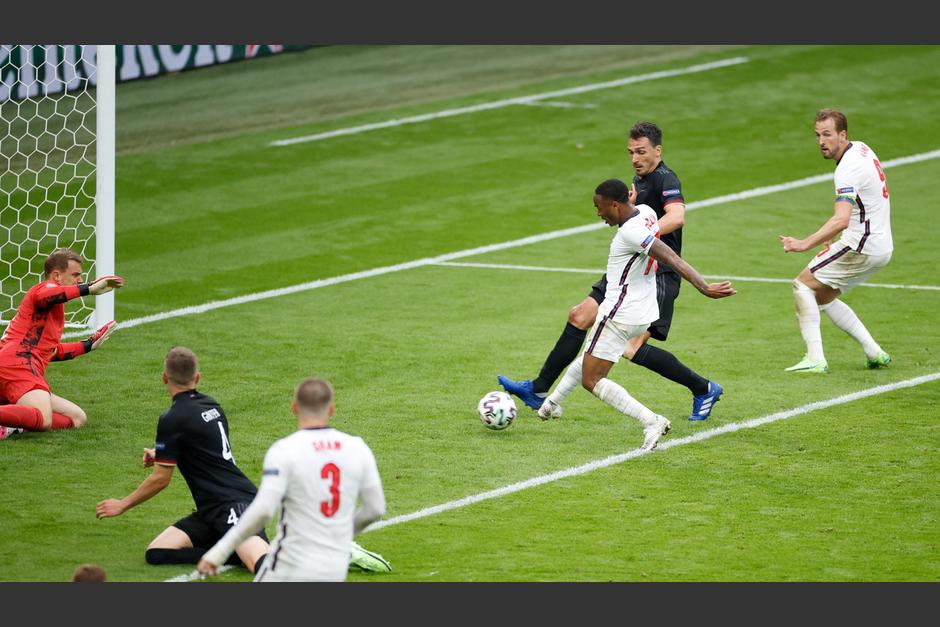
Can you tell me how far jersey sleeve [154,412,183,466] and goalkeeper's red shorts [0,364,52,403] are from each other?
10.8 ft

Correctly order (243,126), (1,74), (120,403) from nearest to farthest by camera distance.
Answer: (120,403), (1,74), (243,126)

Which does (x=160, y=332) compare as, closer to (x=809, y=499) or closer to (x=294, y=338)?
(x=294, y=338)

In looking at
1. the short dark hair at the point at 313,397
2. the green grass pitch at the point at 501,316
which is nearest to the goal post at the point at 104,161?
the green grass pitch at the point at 501,316

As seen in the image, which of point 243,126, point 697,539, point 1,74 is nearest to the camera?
point 697,539

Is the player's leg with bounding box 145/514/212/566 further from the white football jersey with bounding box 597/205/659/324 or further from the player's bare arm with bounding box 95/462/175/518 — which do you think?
the white football jersey with bounding box 597/205/659/324

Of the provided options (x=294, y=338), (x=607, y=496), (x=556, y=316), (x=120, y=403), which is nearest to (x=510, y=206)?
(x=556, y=316)

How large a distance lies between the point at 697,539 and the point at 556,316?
6.28 meters

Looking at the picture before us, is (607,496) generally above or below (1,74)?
below

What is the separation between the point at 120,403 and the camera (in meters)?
11.8

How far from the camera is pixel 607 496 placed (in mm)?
9508

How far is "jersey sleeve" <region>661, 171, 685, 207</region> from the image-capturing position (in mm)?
11117

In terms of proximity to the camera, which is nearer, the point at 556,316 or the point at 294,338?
the point at 294,338

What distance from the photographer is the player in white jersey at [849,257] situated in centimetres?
1245

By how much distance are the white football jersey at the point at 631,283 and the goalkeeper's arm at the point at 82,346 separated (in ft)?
12.2
